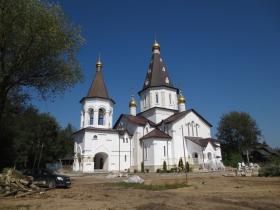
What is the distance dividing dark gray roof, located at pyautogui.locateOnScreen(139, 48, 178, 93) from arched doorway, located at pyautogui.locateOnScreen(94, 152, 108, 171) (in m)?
14.7

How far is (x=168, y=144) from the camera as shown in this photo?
37.8m

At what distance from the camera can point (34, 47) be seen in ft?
53.4

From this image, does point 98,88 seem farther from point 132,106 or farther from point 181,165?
point 181,165

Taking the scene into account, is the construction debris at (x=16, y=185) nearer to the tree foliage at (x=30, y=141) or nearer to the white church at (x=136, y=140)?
the tree foliage at (x=30, y=141)

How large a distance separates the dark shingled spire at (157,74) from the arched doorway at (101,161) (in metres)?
14.7

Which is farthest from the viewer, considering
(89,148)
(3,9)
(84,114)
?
(84,114)

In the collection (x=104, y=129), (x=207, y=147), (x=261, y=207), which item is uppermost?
(x=104, y=129)

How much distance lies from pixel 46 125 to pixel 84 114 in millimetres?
6501

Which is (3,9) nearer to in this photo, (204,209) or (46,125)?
(204,209)

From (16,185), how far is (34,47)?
8635mm

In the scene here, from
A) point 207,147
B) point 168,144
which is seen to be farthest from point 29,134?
point 207,147

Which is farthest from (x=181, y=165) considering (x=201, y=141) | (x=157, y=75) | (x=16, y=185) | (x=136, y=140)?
(x=16, y=185)

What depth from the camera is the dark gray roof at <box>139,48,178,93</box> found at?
4459 centimetres

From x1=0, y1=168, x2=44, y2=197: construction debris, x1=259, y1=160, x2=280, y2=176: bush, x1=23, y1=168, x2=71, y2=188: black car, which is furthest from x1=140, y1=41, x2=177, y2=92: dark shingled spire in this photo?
x1=0, y1=168, x2=44, y2=197: construction debris
